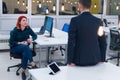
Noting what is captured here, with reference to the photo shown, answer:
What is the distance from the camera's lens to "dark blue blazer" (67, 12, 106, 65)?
2.78m

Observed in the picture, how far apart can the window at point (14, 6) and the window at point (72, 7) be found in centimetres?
120

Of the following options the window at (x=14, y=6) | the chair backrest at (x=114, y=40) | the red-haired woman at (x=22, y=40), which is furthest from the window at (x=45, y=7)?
the red-haired woman at (x=22, y=40)

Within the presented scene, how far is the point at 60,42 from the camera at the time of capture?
4965 millimetres

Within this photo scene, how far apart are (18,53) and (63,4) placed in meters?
3.52

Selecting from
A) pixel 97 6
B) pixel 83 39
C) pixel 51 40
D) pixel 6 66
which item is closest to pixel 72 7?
pixel 97 6

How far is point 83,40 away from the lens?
281 centimetres

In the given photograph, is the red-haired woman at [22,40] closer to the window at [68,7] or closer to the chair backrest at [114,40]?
the chair backrest at [114,40]

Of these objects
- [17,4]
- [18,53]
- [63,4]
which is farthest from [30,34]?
[63,4]

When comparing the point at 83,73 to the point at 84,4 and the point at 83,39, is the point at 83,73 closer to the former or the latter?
the point at 83,39

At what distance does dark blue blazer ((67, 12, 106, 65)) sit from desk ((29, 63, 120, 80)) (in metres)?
0.10

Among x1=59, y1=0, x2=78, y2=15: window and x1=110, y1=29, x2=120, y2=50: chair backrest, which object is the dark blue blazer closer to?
x1=110, y1=29, x2=120, y2=50: chair backrest

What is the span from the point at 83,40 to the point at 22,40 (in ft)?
8.43

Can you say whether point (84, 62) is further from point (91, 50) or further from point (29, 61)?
point (29, 61)

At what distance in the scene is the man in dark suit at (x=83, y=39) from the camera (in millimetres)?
2771
